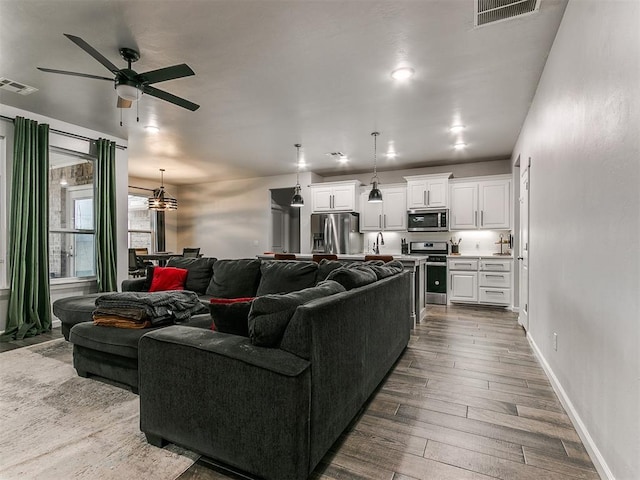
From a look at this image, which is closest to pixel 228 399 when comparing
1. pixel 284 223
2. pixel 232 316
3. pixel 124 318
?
pixel 232 316

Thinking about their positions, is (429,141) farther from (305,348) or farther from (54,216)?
(54,216)

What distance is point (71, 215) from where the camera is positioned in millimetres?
4871

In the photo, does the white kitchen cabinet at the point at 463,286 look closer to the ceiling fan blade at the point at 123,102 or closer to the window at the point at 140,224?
the ceiling fan blade at the point at 123,102

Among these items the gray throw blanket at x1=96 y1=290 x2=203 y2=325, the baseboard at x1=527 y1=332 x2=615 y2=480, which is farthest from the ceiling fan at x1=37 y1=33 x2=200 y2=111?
the baseboard at x1=527 y1=332 x2=615 y2=480

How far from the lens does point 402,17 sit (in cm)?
241

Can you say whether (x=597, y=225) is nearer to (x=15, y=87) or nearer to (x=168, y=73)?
(x=168, y=73)

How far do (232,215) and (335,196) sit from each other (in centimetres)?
293

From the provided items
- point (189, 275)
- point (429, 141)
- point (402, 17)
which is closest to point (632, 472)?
point (402, 17)

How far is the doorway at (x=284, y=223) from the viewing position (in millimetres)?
8367

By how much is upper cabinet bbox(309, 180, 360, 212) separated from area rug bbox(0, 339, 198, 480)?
5.35 m

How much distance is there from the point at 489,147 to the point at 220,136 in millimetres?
4398

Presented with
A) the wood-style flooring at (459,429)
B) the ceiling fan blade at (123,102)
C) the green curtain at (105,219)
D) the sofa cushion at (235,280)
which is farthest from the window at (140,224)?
the wood-style flooring at (459,429)

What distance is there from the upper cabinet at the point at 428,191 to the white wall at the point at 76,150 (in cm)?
509

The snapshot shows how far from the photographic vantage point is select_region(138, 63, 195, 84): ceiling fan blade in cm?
255
